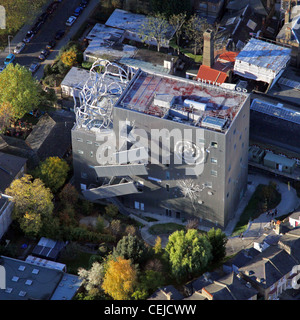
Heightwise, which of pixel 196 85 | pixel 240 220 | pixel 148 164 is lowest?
pixel 240 220

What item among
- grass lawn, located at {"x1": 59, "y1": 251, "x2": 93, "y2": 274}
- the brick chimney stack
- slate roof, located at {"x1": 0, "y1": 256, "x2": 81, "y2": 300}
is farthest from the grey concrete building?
the brick chimney stack

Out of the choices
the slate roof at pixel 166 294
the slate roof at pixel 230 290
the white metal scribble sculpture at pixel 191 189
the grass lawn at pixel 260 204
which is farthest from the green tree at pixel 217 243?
the slate roof at pixel 166 294

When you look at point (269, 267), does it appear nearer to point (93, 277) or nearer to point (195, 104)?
point (93, 277)

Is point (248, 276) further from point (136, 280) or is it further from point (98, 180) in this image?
point (98, 180)

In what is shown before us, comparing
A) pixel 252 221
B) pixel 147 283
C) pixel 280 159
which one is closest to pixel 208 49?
pixel 280 159

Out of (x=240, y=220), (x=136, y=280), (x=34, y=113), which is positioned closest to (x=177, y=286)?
(x=136, y=280)

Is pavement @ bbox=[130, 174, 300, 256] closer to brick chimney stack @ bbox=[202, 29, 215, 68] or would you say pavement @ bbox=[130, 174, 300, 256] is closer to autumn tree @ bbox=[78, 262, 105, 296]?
autumn tree @ bbox=[78, 262, 105, 296]

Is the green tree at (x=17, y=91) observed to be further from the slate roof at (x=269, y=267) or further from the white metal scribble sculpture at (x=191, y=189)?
the slate roof at (x=269, y=267)
